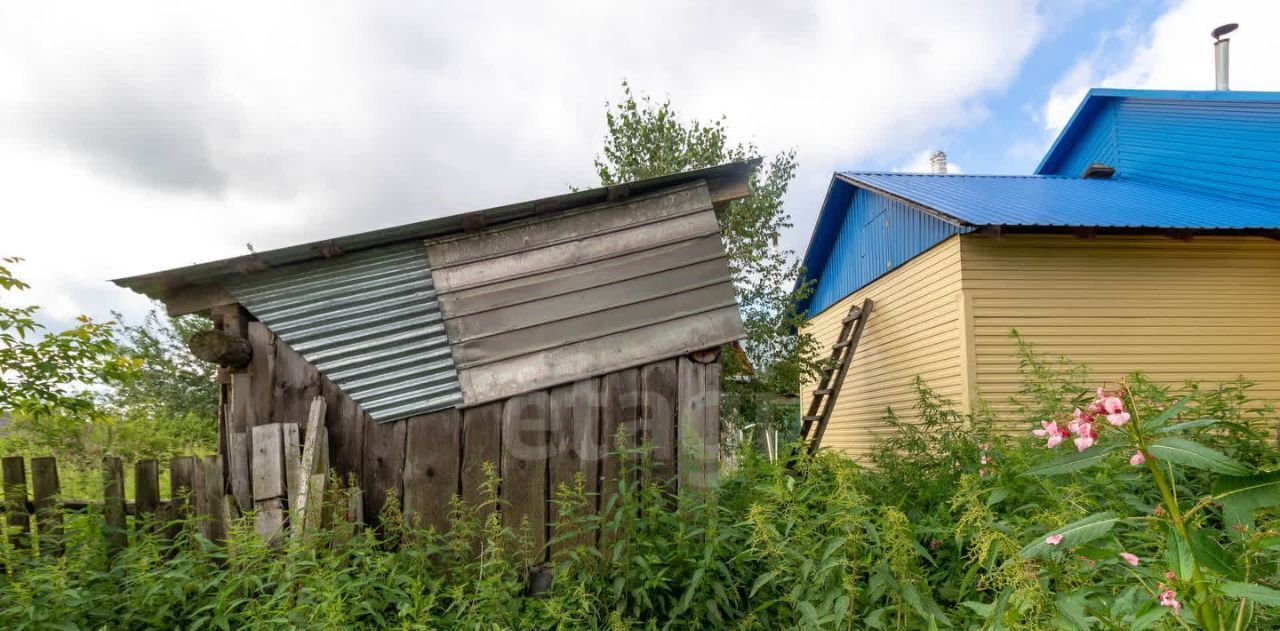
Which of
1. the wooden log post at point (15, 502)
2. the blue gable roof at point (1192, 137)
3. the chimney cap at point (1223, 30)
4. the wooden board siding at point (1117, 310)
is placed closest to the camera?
the wooden log post at point (15, 502)

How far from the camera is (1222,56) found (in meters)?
12.9

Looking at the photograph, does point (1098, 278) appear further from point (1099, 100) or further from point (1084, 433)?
point (1084, 433)

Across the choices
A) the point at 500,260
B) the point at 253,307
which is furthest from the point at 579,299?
the point at 253,307

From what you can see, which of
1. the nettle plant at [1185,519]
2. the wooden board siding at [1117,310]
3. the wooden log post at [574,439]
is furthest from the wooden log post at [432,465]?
the wooden board siding at [1117,310]

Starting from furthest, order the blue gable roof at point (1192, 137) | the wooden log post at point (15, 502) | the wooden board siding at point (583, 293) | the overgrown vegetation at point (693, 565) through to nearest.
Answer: the blue gable roof at point (1192, 137), the wooden board siding at point (583, 293), the wooden log post at point (15, 502), the overgrown vegetation at point (693, 565)

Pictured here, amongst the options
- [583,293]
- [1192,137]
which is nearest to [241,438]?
[583,293]

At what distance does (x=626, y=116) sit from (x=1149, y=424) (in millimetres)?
14481

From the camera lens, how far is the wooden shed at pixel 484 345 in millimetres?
4402

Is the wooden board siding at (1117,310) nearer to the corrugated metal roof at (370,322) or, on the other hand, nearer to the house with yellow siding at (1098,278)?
the house with yellow siding at (1098,278)

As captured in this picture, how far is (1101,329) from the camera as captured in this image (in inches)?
332

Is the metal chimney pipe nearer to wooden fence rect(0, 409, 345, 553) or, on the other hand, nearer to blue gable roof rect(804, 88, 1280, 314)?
blue gable roof rect(804, 88, 1280, 314)

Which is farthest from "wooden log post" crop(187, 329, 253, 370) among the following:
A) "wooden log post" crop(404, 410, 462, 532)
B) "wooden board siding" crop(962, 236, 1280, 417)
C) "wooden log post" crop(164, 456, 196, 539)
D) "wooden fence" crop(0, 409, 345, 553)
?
"wooden board siding" crop(962, 236, 1280, 417)

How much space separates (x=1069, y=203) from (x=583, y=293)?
Result: 307 inches

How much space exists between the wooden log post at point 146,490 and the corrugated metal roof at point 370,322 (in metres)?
1.07
